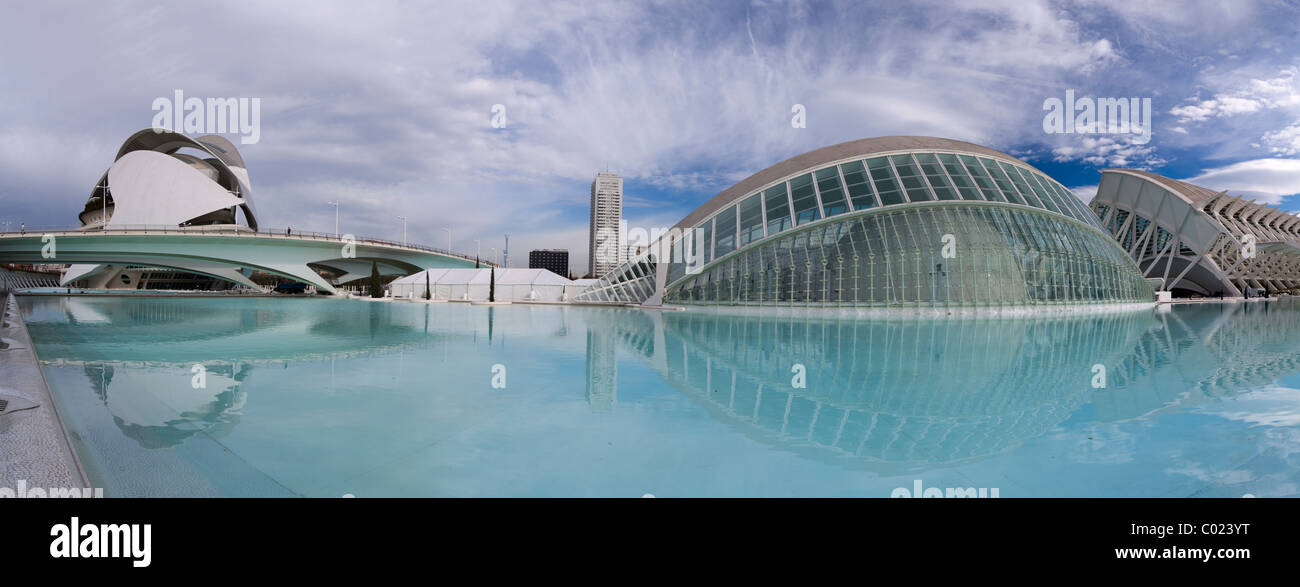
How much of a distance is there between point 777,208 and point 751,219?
1463 mm

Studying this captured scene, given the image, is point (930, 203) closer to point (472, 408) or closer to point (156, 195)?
point (472, 408)

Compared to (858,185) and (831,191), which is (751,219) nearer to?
(831,191)

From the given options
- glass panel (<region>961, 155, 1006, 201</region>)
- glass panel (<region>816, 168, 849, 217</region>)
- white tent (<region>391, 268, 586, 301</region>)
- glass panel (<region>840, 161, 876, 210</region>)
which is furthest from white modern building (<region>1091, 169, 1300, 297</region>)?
white tent (<region>391, 268, 586, 301</region>)

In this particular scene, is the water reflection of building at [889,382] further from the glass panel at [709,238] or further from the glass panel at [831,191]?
the glass panel at [709,238]

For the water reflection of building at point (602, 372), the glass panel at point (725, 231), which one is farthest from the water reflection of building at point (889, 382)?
the glass panel at point (725, 231)

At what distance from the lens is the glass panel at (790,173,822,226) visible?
26875mm

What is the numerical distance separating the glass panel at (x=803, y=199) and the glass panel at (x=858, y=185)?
5.77 ft

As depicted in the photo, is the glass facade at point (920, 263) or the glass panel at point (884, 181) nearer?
the glass facade at point (920, 263)

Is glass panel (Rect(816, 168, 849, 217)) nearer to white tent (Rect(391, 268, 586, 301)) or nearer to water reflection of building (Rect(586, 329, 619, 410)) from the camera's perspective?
water reflection of building (Rect(586, 329, 619, 410))

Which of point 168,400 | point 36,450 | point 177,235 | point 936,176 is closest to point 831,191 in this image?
point 936,176

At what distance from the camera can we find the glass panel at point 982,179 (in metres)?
27.0

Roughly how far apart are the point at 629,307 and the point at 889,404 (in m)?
27.3

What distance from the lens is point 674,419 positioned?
259 inches
